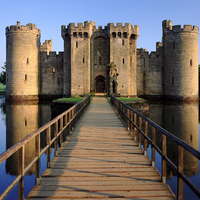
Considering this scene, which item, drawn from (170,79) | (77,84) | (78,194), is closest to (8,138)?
(78,194)

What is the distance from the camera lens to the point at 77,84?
2969 centimetres

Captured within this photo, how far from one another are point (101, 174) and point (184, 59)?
29.4m

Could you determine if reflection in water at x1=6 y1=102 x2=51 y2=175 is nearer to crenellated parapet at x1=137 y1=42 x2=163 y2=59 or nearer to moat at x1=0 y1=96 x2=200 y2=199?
moat at x1=0 y1=96 x2=200 y2=199

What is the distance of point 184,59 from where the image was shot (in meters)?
29.8

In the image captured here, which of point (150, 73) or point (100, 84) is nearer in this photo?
point (150, 73)

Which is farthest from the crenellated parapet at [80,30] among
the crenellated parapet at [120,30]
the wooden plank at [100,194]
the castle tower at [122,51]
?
the wooden plank at [100,194]

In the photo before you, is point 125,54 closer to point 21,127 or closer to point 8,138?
point 21,127

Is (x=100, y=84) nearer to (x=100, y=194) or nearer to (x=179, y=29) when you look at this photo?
(x=179, y=29)

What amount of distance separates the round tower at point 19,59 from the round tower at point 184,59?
796 inches

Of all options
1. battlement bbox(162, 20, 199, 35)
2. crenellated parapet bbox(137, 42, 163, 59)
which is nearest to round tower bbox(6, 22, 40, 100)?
crenellated parapet bbox(137, 42, 163, 59)

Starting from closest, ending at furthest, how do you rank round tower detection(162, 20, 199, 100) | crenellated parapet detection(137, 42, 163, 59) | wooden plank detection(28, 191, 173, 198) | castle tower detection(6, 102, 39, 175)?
wooden plank detection(28, 191, 173, 198), castle tower detection(6, 102, 39, 175), round tower detection(162, 20, 199, 100), crenellated parapet detection(137, 42, 163, 59)

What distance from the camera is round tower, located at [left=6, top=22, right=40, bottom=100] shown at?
30.2 metres

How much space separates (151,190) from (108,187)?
0.65 metres

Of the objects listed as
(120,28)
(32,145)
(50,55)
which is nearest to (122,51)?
(120,28)
